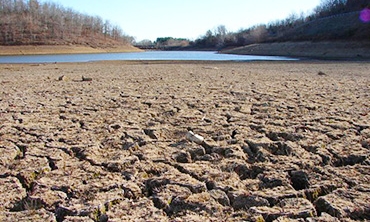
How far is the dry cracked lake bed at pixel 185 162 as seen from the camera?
6.32ft

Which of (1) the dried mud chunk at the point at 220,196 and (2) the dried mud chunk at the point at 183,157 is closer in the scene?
(1) the dried mud chunk at the point at 220,196

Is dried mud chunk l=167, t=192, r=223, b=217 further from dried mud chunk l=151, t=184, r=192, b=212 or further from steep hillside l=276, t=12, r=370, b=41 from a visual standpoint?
steep hillside l=276, t=12, r=370, b=41

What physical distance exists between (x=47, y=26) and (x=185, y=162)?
292 ft

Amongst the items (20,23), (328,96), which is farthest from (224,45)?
(328,96)

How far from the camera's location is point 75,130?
358 centimetres

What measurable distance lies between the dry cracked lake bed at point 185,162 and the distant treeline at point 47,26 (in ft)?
233

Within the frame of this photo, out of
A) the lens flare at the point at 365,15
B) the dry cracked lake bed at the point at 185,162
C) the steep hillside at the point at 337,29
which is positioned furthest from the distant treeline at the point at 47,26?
the dry cracked lake bed at the point at 185,162

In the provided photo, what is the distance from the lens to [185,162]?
271 cm

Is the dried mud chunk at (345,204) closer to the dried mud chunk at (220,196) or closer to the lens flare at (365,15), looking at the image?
the dried mud chunk at (220,196)

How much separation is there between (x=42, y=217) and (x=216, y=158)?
4.75ft

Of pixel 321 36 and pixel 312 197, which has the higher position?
pixel 321 36

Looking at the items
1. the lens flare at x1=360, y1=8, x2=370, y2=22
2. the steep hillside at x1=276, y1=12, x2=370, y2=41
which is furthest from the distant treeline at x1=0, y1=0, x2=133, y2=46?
the lens flare at x1=360, y1=8, x2=370, y2=22

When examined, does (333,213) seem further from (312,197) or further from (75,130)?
(75,130)

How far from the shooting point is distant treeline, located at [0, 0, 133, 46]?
70.9 metres
